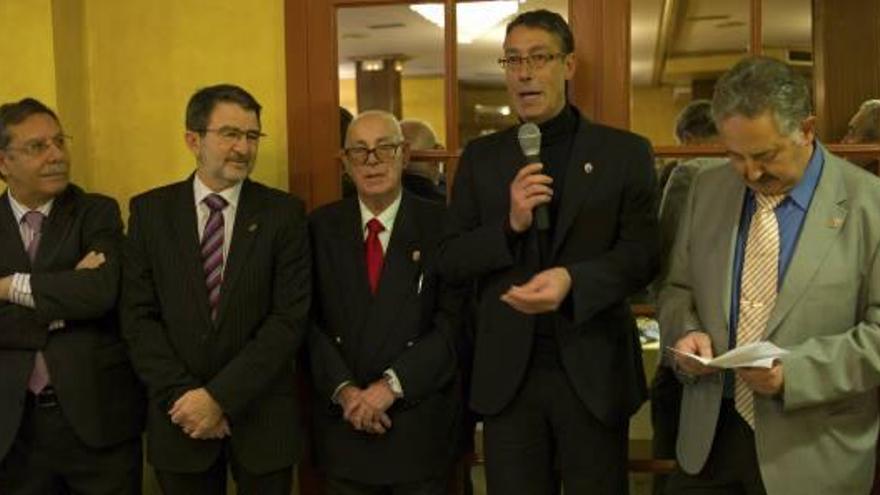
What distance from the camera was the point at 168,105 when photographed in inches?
126

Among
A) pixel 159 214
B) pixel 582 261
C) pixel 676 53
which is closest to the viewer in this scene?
pixel 582 261

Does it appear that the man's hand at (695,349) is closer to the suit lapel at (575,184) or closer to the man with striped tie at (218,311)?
the suit lapel at (575,184)

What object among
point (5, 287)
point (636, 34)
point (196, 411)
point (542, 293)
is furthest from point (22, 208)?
point (636, 34)

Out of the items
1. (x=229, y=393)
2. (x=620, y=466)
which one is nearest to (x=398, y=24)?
(x=229, y=393)

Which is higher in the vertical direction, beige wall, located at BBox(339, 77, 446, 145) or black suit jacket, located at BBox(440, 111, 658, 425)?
beige wall, located at BBox(339, 77, 446, 145)

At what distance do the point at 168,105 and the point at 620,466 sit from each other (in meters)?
1.85

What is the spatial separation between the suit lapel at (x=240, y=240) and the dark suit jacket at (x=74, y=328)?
1.08 ft

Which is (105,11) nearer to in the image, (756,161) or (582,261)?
(582,261)

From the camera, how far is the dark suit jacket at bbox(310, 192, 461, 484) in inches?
103

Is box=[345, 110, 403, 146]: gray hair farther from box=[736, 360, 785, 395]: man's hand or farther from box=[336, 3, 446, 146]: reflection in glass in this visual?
box=[736, 360, 785, 395]: man's hand

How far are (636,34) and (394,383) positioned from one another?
1.29m

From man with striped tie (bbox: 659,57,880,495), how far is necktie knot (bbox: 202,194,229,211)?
4.29 feet

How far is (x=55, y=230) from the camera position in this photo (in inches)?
109

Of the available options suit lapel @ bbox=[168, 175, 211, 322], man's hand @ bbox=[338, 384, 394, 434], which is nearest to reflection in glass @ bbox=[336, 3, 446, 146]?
suit lapel @ bbox=[168, 175, 211, 322]
